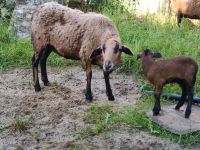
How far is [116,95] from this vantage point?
274 inches

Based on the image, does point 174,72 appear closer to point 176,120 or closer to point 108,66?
point 176,120

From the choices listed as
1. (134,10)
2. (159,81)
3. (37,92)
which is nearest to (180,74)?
(159,81)

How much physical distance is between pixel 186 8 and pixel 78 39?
13.2ft

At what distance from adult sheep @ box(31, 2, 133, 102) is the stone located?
0.88 metres

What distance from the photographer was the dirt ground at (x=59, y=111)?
18.0ft

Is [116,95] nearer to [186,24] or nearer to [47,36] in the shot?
[47,36]

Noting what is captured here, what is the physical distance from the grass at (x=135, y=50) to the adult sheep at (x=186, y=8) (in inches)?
8.6

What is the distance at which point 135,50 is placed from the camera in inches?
332

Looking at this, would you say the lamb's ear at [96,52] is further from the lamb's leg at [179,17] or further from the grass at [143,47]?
the lamb's leg at [179,17]

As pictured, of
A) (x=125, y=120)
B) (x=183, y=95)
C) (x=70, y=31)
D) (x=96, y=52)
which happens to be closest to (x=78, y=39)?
(x=70, y=31)

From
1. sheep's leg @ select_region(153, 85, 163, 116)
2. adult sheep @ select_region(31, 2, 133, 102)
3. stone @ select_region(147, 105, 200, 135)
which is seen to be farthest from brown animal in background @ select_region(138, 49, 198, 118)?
adult sheep @ select_region(31, 2, 133, 102)

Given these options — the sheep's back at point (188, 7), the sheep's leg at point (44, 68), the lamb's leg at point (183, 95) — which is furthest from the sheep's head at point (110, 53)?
the sheep's back at point (188, 7)

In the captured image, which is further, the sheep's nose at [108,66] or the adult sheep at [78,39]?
the adult sheep at [78,39]

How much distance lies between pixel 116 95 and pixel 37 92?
1.24 metres
